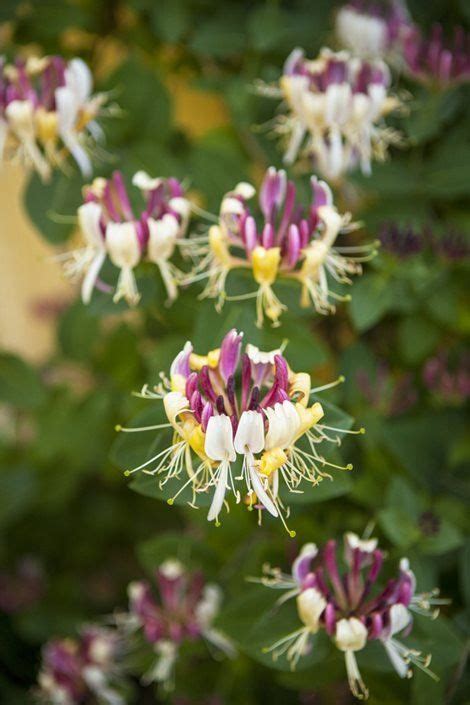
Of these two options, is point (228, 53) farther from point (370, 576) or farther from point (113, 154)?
point (370, 576)

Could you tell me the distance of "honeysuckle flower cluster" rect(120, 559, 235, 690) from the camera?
3.31ft

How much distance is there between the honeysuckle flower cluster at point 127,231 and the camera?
788 mm

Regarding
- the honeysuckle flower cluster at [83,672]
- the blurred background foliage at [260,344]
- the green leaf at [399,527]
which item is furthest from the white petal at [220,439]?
the honeysuckle flower cluster at [83,672]

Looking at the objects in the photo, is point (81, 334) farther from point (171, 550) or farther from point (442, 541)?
point (442, 541)

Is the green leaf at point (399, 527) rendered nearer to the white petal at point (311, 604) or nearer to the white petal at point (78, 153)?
the white petal at point (311, 604)

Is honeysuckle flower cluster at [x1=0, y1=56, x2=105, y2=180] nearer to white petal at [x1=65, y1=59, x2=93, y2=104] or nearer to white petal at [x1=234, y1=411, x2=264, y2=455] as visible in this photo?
white petal at [x1=65, y1=59, x2=93, y2=104]

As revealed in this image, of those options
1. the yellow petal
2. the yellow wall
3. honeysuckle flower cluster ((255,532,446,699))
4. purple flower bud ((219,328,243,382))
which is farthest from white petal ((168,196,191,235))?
the yellow wall

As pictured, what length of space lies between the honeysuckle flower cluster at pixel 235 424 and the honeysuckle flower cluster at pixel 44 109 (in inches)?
14.5

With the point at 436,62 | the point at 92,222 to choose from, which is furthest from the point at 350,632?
the point at 436,62

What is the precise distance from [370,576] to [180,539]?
1.36 ft

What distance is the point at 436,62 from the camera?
1.04m

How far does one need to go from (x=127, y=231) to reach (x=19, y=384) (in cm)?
43

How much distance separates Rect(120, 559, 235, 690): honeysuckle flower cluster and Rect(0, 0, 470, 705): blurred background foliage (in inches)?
1.9

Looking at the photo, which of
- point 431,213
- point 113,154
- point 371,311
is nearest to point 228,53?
point 113,154
